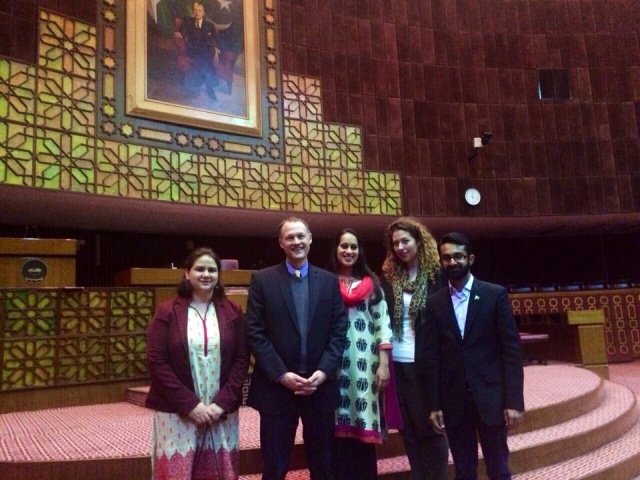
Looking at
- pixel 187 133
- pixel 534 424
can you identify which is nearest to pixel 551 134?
pixel 187 133

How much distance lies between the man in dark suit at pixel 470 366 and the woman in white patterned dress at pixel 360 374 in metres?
0.19

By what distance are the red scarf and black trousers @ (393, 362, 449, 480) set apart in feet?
1.16

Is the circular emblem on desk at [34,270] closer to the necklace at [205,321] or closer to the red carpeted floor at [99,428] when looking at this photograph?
the red carpeted floor at [99,428]

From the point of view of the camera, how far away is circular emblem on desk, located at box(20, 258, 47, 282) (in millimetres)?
5023

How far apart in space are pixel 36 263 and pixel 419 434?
4.34 metres

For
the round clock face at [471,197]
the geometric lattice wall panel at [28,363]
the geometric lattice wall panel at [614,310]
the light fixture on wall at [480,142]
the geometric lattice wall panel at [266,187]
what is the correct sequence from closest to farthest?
the geometric lattice wall panel at [28,363], the geometric lattice wall panel at [266,187], the light fixture on wall at [480,142], the round clock face at [471,197], the geometric lattice wall panel at [614,310]

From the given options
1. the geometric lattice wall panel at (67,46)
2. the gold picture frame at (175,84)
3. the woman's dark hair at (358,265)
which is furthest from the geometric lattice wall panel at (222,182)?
the woman's dark hair at (358,265)

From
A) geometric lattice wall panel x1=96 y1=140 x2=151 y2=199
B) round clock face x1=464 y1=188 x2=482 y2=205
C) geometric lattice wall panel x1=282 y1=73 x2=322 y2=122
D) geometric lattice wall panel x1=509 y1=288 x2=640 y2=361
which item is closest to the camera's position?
geometric lattice wall panel x1=96 y1=140 x2=151 y2=199

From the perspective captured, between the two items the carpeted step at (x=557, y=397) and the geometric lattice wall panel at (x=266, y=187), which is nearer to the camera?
the carpeted step at (x=557, y=397)

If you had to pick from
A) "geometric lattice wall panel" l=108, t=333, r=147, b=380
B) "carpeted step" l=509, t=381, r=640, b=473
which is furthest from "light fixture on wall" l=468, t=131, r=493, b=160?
"geometric lattice wall panel" l=108, t=333, r=147, b=380

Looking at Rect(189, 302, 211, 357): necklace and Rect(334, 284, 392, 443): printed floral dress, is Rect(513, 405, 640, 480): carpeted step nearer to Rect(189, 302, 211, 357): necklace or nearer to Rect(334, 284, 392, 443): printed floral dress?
Rect(334, 284, 392, 443): printed floral dress

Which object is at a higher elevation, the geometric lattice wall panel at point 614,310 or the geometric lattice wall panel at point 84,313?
the geometric lattice wall panel at point 84,313

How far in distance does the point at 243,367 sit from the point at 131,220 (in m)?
6.19

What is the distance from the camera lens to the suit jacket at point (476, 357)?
2102mm
